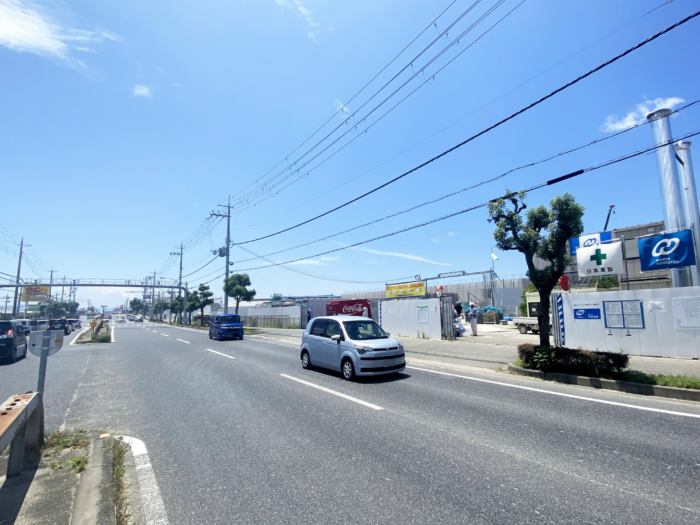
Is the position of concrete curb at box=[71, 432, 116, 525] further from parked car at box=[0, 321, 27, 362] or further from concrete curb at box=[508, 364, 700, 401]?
parked car at box=[0, 321, 27, 362]

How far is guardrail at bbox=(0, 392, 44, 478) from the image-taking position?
3677mm

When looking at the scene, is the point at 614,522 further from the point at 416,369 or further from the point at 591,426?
the point at 416,369

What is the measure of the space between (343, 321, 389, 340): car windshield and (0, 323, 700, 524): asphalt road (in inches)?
53.3

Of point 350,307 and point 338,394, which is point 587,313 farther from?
point 350,307

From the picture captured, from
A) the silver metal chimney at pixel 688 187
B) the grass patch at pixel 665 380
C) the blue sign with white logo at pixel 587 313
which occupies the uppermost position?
the silver metal chimney at pixel 688 187

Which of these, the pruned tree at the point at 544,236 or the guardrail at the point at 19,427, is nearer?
the guardrail at the point at 19,427

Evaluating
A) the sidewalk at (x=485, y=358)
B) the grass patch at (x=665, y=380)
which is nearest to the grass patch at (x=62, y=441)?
the sidewalk at (x=485, y=358)

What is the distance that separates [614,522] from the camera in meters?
3.23

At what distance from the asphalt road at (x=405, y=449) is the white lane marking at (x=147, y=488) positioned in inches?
3.8

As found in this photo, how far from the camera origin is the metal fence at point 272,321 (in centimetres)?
3813

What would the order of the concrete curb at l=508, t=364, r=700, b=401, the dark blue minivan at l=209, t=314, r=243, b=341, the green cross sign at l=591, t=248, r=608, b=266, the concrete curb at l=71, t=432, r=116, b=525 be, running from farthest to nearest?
1. the dark blue minivan at l=209, t=314, r=243, b=341
2. the green cross sign at l=591, t=248, r=608, b=266
3. the concrete curb at l=508, t=364, r=700, b=401
4. the concrete curb at l=71, t=432, r=116, b=525

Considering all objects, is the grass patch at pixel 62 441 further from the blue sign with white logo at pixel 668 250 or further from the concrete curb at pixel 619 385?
the blue sign with white logo at pixel 668 250

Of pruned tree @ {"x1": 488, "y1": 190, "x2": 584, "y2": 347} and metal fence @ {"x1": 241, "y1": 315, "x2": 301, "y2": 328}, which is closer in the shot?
pruned tree @ {"x1": 488, "y1": 190, "x2": 584, "y2": 347}

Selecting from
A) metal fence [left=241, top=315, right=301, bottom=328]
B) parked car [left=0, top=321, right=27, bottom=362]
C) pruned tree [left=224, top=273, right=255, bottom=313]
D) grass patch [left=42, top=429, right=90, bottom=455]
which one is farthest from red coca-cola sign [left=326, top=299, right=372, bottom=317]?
grass patch [left=42, top=429, right=90, bottom=455]
